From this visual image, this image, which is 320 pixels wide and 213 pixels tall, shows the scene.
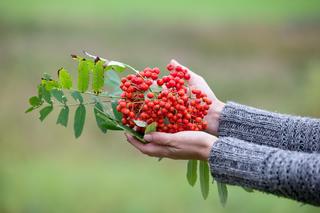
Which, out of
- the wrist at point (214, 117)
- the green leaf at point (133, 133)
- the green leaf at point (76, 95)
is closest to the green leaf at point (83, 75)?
the green leaf at point (76, 95)

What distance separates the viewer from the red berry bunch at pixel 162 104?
3.18 feet

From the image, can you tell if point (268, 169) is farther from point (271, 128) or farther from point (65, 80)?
point (65, 80)

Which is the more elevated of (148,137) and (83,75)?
(83,75)

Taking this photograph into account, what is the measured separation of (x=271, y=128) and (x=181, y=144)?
0.22m

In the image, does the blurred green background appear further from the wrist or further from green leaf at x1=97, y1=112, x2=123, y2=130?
green leaf at x1=97, y1=112, x2=123, y2=130

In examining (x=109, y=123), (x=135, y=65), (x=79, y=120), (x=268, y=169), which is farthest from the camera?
(x=135, y=65)

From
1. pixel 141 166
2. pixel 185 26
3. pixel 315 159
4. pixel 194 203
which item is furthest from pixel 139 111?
pixel 185 26

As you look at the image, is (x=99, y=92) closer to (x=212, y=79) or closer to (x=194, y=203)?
(x=194, y=203)

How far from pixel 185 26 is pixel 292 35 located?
0.56m

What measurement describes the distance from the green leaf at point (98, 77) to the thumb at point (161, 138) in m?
0.16

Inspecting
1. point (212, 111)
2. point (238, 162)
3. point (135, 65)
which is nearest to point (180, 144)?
point (238, 162)

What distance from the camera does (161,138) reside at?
97cm

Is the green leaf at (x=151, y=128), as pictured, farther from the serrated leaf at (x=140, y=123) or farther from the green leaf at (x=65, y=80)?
the green leaf at (x=65, y=80)

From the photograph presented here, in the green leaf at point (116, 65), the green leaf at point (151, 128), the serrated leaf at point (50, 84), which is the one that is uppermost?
the green leaf at point (116, 65)
